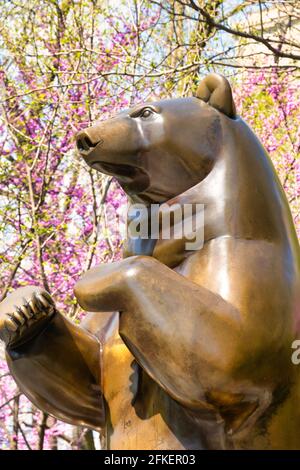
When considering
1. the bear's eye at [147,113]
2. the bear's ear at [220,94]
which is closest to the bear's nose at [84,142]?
the bear's eye at [147,113]

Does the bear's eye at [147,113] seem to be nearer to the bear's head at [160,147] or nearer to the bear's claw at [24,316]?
the bear's head at [160,147]

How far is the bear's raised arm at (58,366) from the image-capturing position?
2.34 meters

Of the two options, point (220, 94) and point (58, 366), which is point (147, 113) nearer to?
point (220, 94)

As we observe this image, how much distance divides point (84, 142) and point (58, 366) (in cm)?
64

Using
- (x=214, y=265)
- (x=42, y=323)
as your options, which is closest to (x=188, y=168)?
(x=214, y=265)

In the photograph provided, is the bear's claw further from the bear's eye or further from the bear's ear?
the bear's ear

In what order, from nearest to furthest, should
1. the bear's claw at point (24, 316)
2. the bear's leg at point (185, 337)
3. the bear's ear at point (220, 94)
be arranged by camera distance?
the bear's leg at point (185, 337), the bear's claw at point (24, 316), the bear's ear at point (220, 94)

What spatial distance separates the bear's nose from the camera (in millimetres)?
2254

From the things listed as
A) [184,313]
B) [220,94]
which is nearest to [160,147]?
[220,94]

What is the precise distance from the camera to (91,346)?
2.41 meters

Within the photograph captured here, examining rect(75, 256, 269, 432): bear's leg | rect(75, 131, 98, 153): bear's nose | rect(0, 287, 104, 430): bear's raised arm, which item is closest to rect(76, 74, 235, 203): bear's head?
rect(75, 131, 98, 153): bear's nose
